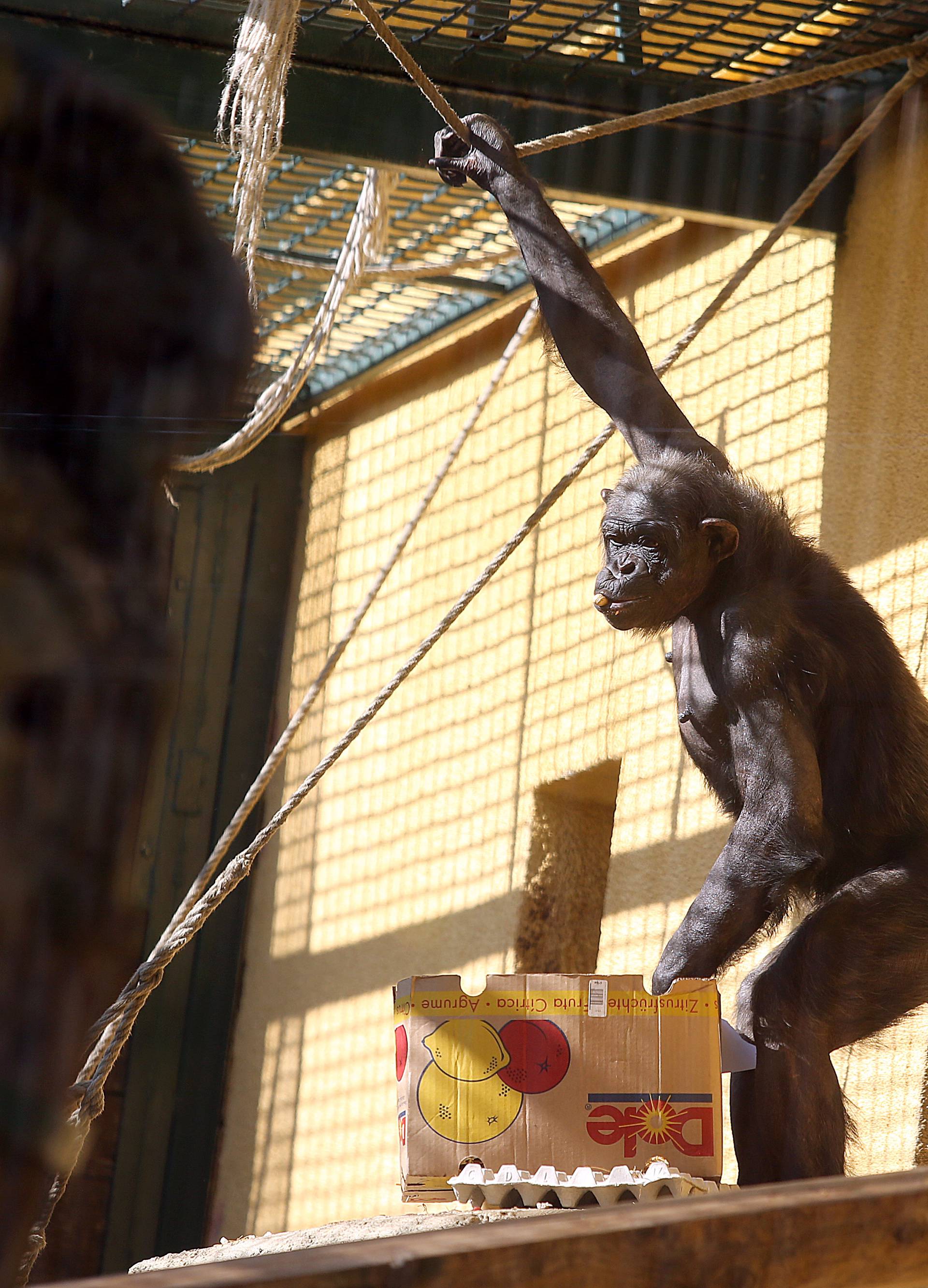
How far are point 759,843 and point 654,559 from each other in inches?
12.5

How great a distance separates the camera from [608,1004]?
1.42m

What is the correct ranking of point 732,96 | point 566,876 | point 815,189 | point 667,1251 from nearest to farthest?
point 667,1251
point 732,96
point 815,189
point 566,876

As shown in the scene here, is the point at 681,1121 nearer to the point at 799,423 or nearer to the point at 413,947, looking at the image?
the point at 799,423

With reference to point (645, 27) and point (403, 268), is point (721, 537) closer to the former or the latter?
point (645, 27)

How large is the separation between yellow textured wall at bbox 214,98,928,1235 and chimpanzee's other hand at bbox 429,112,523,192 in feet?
1.27

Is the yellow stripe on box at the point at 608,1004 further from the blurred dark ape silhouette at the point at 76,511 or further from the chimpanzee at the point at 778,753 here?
the blurred dark ape silhouette at the point at 76,511

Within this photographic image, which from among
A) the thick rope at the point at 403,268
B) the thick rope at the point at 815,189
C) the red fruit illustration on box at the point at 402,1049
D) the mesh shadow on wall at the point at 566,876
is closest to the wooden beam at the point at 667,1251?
the red fruit illustration on box at the point at 402,1049

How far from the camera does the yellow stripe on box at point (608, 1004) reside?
1.42 metres

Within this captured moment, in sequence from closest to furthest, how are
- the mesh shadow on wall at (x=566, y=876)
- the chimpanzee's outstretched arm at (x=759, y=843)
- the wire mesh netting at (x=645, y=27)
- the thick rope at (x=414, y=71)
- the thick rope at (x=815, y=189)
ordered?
1. the chimpanzee's outstretched arm at (x=759, y=843)
2. the thick rope at (x=414, y=71)
3. the thick rope at (x=815, y=189)
4. the wire mesh netting at (x=645, y=27)
5. the mesh shadow on wall at (x=566, y=876)

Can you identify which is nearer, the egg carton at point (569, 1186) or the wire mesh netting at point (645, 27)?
the egg carton at point (569, 1186)

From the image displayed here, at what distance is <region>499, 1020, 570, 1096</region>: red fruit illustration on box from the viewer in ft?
4.67

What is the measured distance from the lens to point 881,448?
2.37 meters

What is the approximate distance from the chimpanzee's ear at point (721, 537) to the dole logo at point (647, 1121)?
0.56 metres

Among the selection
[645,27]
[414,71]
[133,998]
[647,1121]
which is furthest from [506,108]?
[647,1121]
